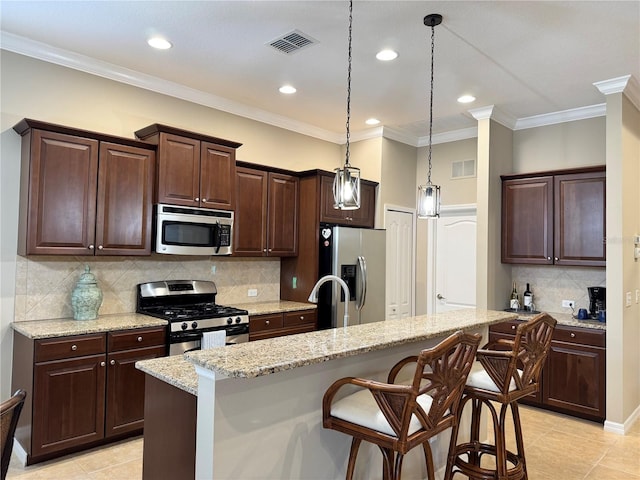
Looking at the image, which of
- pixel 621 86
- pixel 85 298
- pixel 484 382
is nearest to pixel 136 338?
pixel 85 298

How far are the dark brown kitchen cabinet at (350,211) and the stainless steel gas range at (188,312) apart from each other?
4.78 ft

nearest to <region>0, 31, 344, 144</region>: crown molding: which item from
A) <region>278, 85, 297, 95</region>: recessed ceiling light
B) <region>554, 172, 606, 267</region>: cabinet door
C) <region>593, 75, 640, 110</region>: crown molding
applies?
<region>278, 85, 297, 95</region>: recessed ceiling light

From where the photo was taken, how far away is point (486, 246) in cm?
464

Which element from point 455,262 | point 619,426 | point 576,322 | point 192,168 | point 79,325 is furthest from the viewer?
point 455,262

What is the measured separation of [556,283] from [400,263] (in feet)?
5.88

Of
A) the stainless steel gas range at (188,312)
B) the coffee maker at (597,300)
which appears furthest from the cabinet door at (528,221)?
the stainless steel gas range at (188,312)

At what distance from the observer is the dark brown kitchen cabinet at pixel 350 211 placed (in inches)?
192

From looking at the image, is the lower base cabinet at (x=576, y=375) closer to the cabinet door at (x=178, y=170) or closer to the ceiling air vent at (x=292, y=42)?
the ceiling air vent at (x=292, y=42)

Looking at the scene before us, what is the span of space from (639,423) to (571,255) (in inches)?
62.6

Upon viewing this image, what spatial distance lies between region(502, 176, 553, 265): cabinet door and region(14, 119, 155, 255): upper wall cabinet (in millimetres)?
3631

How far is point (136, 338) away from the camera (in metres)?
3.36

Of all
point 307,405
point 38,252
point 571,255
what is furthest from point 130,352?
point 571,255

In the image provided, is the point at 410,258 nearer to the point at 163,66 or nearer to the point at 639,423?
the point at 639,423

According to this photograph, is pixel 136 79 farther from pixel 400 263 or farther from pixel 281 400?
pixel 400 263
